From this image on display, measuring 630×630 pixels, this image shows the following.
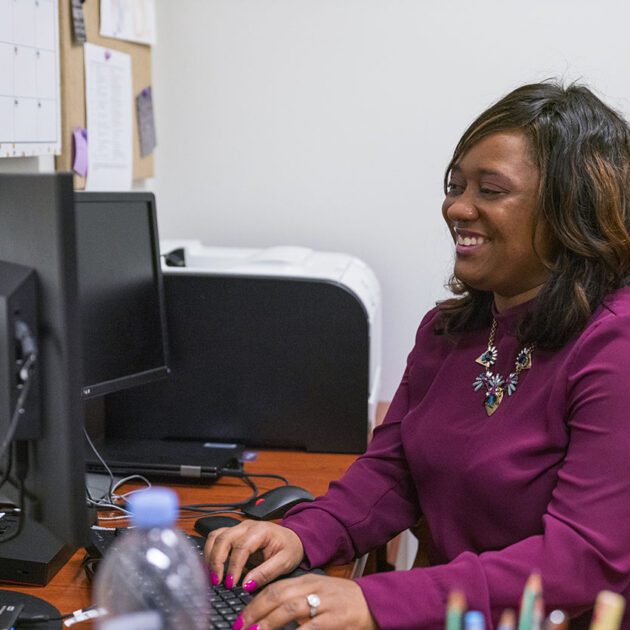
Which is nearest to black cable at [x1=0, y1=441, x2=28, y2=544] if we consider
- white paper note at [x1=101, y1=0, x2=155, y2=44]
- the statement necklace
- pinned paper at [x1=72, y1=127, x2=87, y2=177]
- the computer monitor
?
the computer monitor

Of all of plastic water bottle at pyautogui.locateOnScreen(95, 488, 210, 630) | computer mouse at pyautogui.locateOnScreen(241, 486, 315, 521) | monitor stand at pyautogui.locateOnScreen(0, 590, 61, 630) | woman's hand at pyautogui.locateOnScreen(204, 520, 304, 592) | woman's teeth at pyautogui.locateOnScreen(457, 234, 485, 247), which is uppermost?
woman's teeth at pyautogui.locateOnScreen(457, 234, 485, 247)

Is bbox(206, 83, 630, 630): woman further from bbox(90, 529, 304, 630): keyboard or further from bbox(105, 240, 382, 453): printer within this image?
bbox(105, 240, 382, 453): printer

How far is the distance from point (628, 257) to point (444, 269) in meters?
1.10

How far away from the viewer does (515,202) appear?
1235mm

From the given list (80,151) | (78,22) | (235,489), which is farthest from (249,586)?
(78,22)

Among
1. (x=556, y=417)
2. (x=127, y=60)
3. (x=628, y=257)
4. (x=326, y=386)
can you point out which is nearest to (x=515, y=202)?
(x=628, y=257)

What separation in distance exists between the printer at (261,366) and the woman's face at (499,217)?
422 mm

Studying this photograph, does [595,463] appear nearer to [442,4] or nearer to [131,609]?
[131,609]

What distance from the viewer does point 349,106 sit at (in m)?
2.30

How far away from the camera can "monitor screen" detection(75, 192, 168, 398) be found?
4.74ft

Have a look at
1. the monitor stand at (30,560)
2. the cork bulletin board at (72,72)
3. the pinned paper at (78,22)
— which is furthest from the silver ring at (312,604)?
the pinned paper at (78,22)

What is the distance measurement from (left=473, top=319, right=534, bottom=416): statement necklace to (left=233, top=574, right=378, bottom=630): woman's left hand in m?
0.38

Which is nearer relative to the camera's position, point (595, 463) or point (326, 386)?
point (595, 463)

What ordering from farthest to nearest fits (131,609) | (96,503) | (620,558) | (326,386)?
(326,386) → (96,503) → (620,558) → (131,609)
